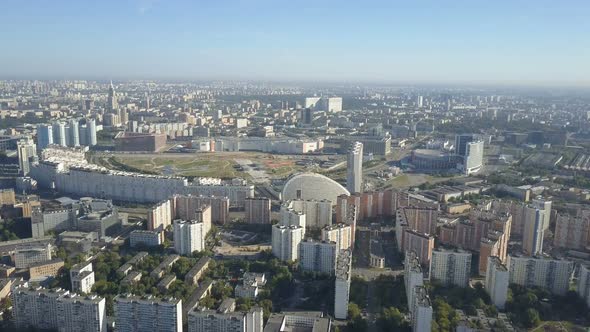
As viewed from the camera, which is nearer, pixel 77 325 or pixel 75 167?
pixel 77 325

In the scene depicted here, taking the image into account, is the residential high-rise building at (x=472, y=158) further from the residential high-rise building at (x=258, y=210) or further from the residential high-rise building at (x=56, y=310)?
the residential high-rise building at (x=56, y=310)

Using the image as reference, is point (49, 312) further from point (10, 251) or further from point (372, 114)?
point (372, 114)

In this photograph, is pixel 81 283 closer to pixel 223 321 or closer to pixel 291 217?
pixel 223 321

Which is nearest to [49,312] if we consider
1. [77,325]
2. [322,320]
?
[77,325]

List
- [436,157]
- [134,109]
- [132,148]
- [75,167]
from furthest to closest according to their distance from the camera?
[134,109], [132,148], [436,157], [75,167]

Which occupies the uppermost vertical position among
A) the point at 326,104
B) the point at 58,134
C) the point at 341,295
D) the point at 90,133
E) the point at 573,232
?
the point at 326,104

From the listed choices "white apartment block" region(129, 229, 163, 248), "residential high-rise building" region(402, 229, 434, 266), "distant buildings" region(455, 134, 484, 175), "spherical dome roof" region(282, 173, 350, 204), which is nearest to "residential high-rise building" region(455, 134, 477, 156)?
"distant buildings" region(455, 134, 484, 175)

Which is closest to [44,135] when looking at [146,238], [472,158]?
[146,238]
